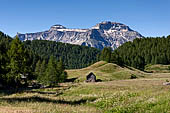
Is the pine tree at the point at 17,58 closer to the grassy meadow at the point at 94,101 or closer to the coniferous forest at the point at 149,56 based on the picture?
the grassy meadow at the point at 94,101

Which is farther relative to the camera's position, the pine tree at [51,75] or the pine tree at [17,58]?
the pine tree at [51,75]

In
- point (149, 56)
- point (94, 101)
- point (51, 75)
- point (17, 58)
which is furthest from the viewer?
point (149, 56)

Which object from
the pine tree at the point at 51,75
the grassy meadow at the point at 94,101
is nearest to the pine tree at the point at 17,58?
the grassy meadow at the point at 94,101

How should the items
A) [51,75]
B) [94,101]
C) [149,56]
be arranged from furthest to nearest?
[149,56]
[51,75]
[94,101]

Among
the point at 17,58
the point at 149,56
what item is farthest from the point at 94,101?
the point at 149,56

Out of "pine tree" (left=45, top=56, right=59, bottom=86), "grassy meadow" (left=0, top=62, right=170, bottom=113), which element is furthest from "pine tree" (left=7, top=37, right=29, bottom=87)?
"pine tree" (left=45, top=56, right=59, bottom=86)

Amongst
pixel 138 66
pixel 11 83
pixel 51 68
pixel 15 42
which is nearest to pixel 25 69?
pixel 15 42

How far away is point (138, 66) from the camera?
144 meters

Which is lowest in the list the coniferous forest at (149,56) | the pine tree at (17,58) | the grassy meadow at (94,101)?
the grassy meadow at (94,101)

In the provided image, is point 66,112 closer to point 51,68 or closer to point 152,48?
point 51,68

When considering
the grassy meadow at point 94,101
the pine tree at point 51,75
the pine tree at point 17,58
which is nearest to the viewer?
the grassy meadow at point 94,101

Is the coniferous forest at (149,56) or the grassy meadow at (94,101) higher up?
the coniferous forest at (149,56)

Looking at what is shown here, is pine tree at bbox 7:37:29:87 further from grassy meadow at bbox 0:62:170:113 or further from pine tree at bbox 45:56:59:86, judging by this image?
pine tree at bbox 45:56:59:86

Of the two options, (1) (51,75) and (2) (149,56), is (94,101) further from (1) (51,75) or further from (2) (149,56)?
(2) (149,56)
